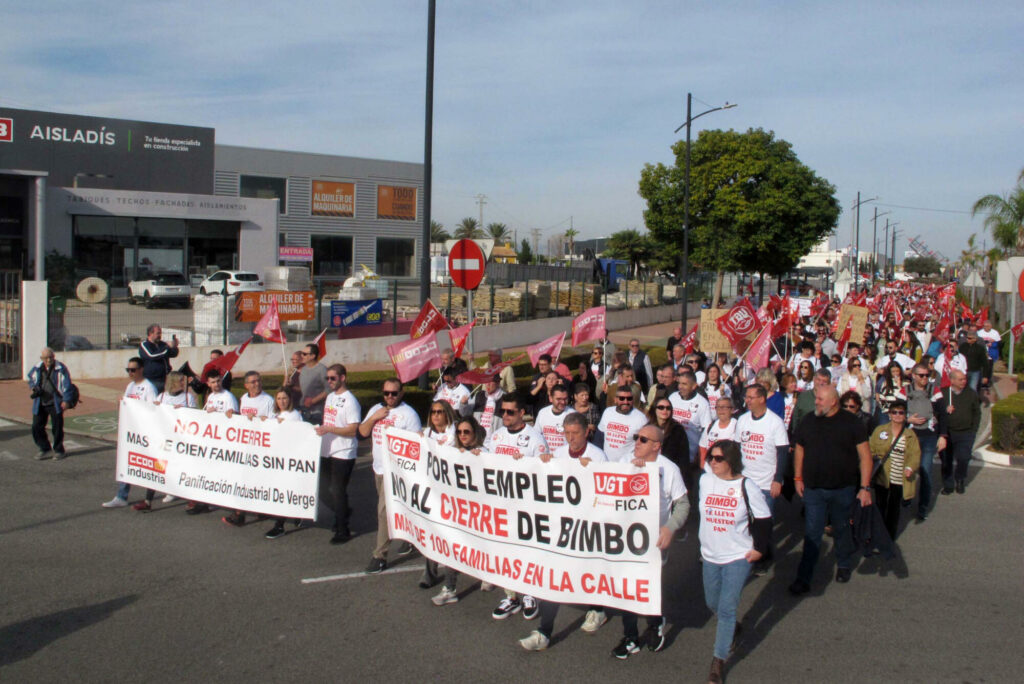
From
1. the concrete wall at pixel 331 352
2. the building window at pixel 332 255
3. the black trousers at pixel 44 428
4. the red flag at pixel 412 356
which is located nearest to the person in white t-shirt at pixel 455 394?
the red flag at pixel 412 356

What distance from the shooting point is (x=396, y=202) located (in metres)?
56.9

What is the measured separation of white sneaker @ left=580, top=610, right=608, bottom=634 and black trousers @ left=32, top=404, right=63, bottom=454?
316 inches

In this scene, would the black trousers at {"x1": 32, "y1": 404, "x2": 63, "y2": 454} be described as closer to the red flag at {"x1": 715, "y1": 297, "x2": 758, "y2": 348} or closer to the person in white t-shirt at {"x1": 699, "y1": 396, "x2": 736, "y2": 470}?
the person in white t-shirt at {"x1": 699, "y1": 396, "x2": 736, "y2": 470}

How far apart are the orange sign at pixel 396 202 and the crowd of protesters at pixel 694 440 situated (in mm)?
45551

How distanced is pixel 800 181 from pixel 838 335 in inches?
1071

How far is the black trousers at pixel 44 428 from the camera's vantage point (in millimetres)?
11242

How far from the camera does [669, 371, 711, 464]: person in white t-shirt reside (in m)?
8.86

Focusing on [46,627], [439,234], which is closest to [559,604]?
[46,627]

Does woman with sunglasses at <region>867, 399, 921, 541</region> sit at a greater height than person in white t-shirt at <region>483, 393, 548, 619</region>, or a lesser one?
lesser

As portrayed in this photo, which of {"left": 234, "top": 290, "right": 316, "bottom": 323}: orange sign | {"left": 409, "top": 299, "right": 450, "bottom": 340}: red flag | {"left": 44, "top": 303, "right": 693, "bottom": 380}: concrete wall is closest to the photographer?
{"left": 409, "top": 299, "right": 450, "bottom": 340}: red flag

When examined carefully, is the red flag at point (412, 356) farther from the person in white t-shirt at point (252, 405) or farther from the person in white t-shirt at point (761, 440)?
the person in white t-shirt at point (761, 440)

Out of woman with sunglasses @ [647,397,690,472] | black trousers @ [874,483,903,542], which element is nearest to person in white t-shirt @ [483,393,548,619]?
woman with sunglasses @ [647,397,690,472]

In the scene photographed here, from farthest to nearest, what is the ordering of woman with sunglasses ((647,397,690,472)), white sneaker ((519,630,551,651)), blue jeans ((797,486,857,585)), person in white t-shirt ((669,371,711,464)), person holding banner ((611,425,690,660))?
person in white t-shirt ((669,371,711,464)), woman with sunglasses ((647,397,690,472)), blue jeans ((797,486,857,585)), white sneaker ((519,630,551,651)), person holding banner ((611,425,690,660))

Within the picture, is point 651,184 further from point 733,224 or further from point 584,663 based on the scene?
point 584,663
